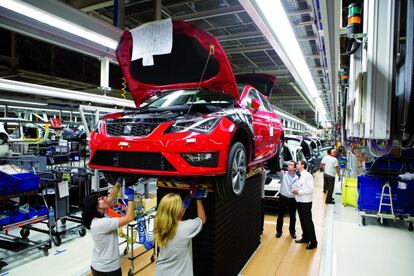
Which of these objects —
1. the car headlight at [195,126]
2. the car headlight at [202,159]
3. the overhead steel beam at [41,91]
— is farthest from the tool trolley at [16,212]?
the car headlight at [202,159]

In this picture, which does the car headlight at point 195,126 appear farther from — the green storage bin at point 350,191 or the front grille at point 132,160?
the green storage bin at point 350,191

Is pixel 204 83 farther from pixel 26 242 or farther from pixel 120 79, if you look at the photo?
pixel 120 79

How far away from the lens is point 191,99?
3172 mm

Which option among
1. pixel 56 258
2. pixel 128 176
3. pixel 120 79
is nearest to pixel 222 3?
pixel 128 176

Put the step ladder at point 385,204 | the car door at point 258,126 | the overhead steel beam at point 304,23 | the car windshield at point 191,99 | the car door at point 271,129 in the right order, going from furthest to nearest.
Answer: the step ladder at point 385,204, the overhead steel beam at point 304,23, the car door at point 271,129, the car door at point 258,126, the car windshield at point 191,99

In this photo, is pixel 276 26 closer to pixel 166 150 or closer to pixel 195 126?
pixel 195 126

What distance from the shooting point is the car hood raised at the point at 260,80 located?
4230 millimetres

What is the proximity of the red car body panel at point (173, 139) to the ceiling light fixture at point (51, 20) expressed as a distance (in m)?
0.28

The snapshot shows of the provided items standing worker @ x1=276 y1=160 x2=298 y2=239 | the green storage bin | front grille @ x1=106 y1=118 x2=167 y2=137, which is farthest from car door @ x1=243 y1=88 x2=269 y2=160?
the green storage bin

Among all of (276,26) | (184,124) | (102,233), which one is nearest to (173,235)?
(102,233)

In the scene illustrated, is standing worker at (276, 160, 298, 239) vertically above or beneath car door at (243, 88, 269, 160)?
beneath

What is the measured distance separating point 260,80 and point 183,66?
1.86 m

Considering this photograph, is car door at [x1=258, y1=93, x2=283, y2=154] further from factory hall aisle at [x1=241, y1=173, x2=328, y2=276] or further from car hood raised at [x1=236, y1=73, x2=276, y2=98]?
factory hall aisle at [x1=241, y1=173, x2=328, y2=276]

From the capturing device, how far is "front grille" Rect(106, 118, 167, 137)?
244 cm
